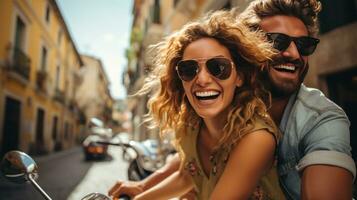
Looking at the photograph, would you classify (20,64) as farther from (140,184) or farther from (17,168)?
(17,168)

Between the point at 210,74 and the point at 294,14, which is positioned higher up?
the point at 294,14

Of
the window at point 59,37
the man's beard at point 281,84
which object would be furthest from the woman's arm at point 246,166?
the window at point 59,37

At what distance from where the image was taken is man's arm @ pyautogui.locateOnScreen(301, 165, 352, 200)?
1123mm

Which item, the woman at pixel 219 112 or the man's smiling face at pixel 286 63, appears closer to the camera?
the woman at pixel 219 112

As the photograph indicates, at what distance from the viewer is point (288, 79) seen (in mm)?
1607

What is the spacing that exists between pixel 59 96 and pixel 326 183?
74.0 feet

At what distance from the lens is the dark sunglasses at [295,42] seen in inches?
65.6

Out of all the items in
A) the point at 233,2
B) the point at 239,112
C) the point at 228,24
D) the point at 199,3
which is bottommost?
the point at 239,112

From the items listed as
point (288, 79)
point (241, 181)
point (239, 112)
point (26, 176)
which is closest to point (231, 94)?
point (239, 112)

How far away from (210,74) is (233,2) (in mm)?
6311

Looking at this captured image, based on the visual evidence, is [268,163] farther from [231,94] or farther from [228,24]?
[228,24]

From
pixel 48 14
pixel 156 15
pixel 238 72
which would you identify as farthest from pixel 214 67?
pixel 48 14

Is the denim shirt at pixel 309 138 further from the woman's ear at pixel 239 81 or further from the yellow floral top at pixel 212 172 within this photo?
the woman's ear at pixel 239 81

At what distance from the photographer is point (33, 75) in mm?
16656
